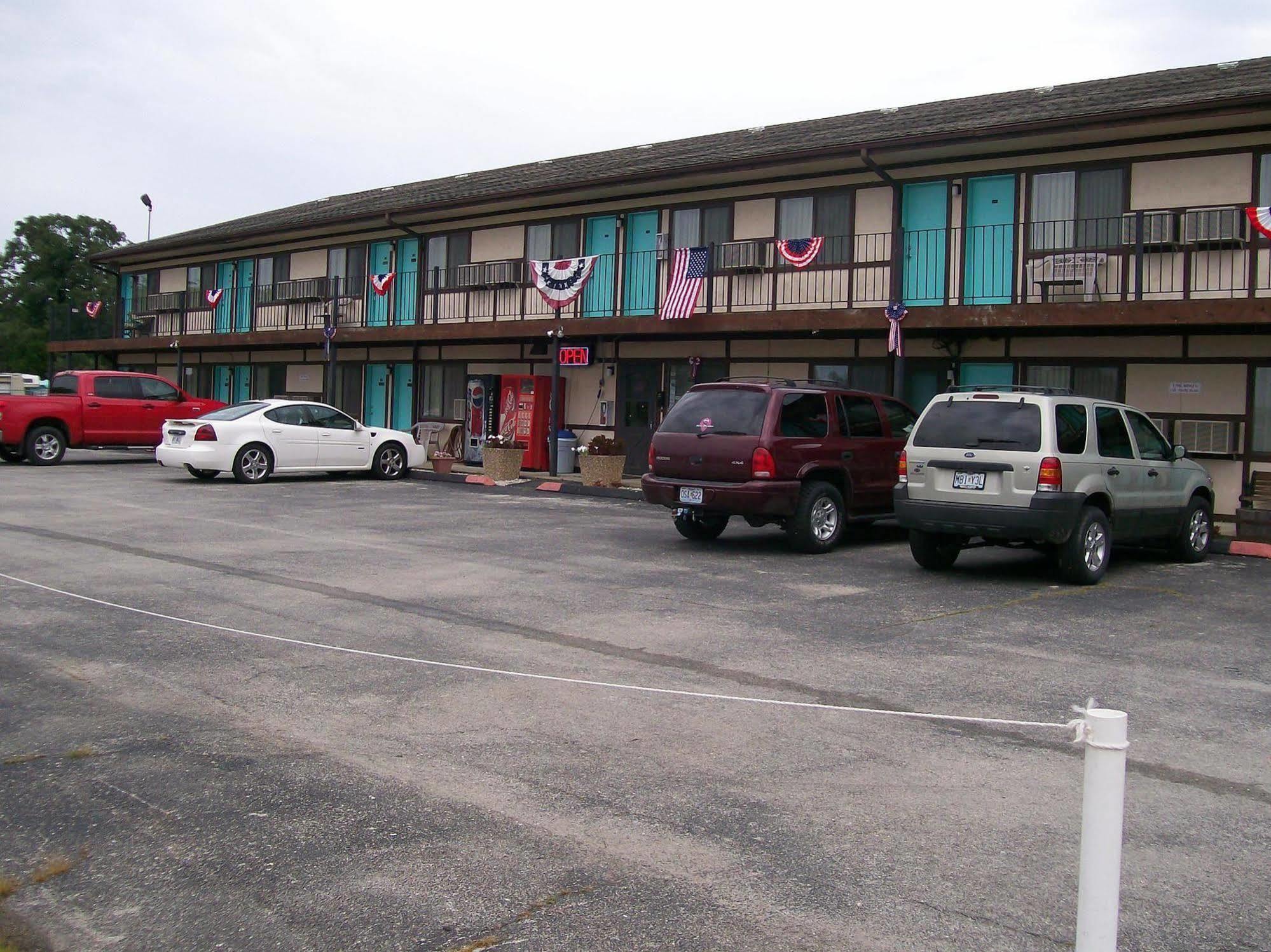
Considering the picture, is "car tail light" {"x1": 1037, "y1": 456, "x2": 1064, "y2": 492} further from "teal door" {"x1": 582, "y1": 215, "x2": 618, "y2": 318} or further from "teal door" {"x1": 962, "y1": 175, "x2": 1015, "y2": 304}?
"teal door" {"x1": 582, "y1": 215, "x2": 618, "y2": 318}

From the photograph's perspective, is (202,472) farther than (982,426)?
Yes

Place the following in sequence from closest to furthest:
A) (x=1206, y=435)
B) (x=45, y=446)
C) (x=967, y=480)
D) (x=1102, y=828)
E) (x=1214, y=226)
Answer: (x=1102, y=828) < (x=967, y=480) < (x=1214, y=226) < (x=1206, y=435) < (x=45, y=446)

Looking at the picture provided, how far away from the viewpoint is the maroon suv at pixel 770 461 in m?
12.1

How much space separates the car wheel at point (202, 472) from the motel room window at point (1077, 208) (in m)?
13.9

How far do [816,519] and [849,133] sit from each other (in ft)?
33.7

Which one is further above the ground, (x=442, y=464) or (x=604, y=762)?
(x=442, y=464)

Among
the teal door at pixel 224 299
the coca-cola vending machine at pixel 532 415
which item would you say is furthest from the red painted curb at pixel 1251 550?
the teal door at pixel 224 299

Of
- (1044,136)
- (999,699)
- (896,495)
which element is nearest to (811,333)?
(1044,136)

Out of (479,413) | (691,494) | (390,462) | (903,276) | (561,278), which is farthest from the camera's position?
(479,413)

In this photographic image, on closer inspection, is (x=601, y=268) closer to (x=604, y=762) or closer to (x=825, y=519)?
(x=825, y=519)

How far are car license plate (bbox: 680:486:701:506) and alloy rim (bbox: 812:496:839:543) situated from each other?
4.01 ft

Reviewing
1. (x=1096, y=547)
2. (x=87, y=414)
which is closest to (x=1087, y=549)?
(x=1096, y=547)

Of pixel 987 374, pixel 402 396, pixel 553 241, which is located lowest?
pixel 402 396

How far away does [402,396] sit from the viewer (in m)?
28.6
